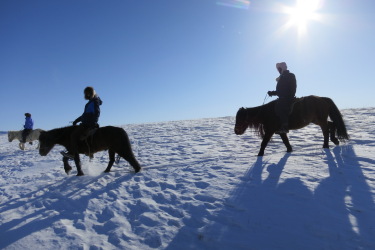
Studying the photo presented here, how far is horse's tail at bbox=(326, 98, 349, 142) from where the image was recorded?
7.79 metres

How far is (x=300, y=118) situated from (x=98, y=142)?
622 centimetres

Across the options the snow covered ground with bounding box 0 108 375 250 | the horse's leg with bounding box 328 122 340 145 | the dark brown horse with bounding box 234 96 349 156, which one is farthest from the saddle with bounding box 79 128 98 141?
the horse's leg with bounding box 328 122 340 145

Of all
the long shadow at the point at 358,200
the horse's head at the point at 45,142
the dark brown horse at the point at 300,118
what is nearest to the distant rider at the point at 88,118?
the horse's head at the point at 45,142

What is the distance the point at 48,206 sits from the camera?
4.93m

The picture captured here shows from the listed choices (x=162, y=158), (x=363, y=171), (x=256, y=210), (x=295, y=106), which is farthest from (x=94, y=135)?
(x=363, y=171)

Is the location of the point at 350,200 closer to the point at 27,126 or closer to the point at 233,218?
the point at 233,218

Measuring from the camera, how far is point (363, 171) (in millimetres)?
5242

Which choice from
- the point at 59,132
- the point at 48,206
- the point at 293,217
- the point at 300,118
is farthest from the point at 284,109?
the point at 59,132

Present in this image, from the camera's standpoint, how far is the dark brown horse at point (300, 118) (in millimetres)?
7570

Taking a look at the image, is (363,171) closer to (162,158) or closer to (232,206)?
(232,206)

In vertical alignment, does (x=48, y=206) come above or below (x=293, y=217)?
below

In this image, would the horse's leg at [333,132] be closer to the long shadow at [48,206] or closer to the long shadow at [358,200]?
the long shadow at [358,200]

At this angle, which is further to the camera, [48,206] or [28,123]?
[28,123]

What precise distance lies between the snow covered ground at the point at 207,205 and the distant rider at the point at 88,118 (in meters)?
1.09
